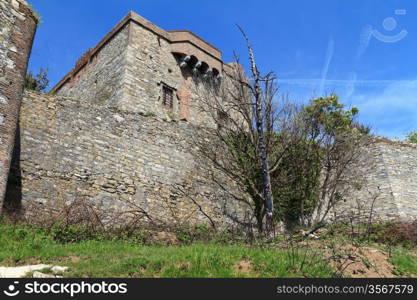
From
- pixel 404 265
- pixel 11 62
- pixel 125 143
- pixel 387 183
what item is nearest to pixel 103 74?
pixel 125 143

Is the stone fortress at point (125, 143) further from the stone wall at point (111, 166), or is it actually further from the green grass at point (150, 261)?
the green grass at point (150, 261)

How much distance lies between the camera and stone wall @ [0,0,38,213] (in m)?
8.27

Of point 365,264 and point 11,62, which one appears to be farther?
point 11,62

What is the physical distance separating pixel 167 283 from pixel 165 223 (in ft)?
22.7

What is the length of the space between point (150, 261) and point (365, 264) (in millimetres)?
4552

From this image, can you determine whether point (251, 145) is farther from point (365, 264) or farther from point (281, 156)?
point (365, 264)

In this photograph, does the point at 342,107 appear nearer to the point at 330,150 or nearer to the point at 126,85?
the point at 330,150

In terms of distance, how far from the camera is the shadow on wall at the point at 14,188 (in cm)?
950

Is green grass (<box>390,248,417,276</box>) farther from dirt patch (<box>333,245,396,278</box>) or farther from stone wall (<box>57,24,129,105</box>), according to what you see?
stone wall (<box>57,24,129,105</box>)

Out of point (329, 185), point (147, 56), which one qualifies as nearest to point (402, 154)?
point (329, 185)

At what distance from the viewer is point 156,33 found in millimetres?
21250

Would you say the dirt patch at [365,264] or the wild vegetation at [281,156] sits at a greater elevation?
the wild vegetation at [281,156]

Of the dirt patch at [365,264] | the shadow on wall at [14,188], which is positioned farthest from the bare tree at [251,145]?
the shadow on wall at [14,188]

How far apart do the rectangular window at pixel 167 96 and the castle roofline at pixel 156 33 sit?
3041 millimetres
